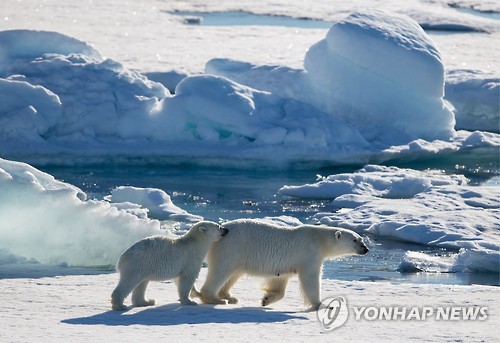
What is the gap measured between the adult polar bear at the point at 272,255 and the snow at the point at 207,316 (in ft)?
0.47

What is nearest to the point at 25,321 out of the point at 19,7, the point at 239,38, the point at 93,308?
the point at 93,308

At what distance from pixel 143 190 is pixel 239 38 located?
11.6m

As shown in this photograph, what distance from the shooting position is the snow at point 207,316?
213 inches

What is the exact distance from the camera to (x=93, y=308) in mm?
6145

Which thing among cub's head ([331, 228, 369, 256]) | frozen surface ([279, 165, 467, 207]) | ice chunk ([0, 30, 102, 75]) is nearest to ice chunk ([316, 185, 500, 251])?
frozen surface ([279, 165, 467, 207])

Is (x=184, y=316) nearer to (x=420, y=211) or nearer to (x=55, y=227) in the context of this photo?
(x=55, y=227)

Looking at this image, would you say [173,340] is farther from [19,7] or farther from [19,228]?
[19,7]

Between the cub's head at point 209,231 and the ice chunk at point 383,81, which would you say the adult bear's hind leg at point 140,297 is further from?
the ice chunk at point 383,81

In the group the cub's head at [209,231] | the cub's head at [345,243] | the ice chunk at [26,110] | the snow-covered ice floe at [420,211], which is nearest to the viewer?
the cub's head at [209,231]

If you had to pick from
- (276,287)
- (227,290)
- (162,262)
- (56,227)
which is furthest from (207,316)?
(56,227)

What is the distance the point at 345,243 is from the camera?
22.1 ft

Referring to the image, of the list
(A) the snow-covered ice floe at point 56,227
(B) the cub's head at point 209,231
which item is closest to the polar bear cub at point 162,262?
(B) the cub's head at point 209,231

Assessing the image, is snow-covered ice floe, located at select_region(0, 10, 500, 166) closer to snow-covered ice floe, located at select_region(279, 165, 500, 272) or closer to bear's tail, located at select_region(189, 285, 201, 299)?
snow-covered ice floe, located at select_region(279, 165, 500, 272)

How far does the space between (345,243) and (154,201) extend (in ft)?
15.2
